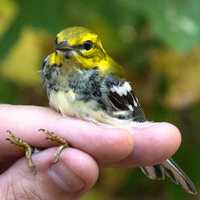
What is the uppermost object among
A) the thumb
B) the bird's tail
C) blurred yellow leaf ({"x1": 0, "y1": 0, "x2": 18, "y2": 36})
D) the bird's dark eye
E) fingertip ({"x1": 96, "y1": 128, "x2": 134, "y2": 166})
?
the bird's dark eye

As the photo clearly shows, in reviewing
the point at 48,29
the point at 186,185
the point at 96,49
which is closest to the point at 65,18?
the point at 48,29

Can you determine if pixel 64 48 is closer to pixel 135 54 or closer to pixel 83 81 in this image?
pixel 83 81

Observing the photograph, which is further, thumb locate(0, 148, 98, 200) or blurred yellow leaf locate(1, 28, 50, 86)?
blurred yellow leaf locate(1, 28, 50, 86)

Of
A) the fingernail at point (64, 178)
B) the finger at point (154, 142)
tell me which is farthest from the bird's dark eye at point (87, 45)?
the fingernail at point (64, 178)

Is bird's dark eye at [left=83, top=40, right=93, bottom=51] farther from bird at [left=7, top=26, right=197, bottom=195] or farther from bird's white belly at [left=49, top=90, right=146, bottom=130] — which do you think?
bird's white belly at [left=49, top=90, right=146, bottom=130]

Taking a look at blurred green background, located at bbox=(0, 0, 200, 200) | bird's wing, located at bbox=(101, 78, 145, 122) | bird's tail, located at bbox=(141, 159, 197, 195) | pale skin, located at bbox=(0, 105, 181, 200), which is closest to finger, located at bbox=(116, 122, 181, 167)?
pale skin, located at bbox=(0, 105, 181, 200)

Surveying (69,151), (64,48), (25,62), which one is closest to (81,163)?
(69,151)
